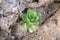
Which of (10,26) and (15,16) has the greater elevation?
(15,16)

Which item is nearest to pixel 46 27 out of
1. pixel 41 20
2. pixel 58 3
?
pixel 41 20

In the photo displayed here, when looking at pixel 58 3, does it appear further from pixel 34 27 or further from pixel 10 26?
pixel 10 26

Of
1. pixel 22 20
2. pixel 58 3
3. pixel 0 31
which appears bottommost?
pixel 0 31

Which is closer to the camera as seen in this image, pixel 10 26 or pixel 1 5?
pixel 1 5

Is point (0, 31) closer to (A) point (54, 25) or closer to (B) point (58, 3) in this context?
(A) point (54, 25)

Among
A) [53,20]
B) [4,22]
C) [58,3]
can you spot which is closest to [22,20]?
[4,22]

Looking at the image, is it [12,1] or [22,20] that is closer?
[12,1]
